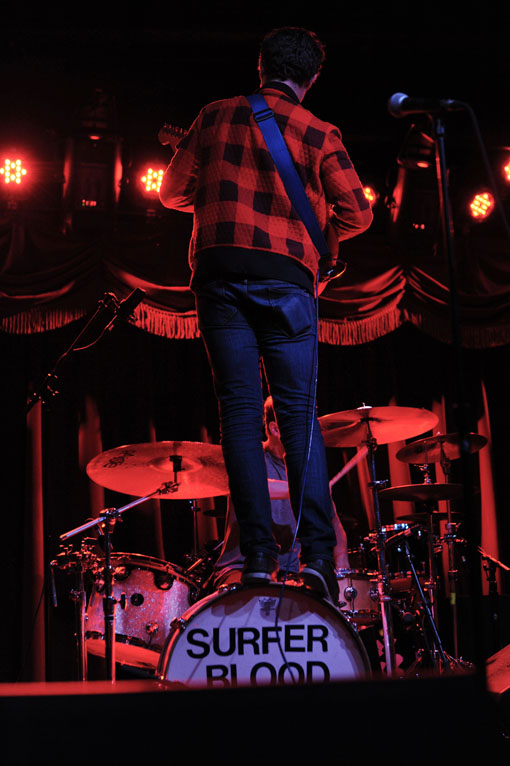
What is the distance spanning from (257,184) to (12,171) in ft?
11.3

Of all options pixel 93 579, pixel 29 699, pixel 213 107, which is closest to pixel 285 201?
pixel 213 107

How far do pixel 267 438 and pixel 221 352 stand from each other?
2.50 m

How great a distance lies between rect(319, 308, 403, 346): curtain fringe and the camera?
5.88 metres

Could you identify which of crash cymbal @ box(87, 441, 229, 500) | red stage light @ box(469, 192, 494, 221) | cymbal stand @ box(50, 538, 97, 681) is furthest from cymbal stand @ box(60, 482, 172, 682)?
red stage light @ box(469, 192, 494, 221)

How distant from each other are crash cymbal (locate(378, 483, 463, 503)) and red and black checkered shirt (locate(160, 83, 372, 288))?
8.06 feet

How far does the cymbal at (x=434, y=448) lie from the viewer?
202 inches

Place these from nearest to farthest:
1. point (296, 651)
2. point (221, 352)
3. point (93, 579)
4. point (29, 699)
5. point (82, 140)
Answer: point (29, 699)
point (296, 651)
point (221, 352)
point (93, 579)
point (82, 140)

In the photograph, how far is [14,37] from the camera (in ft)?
17.9

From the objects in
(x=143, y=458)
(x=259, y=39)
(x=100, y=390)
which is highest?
(x=259, y=39)

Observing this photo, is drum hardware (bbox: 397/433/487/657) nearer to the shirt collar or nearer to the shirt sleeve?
the shirt sleeve

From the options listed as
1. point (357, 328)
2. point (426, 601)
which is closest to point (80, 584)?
point (426, 601)

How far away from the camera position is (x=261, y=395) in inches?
97.4

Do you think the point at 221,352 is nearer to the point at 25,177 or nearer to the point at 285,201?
the point at 285,201

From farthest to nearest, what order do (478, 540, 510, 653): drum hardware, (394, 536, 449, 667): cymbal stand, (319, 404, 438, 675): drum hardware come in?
(478, 540, 510, 653): drum hardware < (319, 404, 438, 675): drum hardware < (394, 536, 449, 667): cymbal stand
